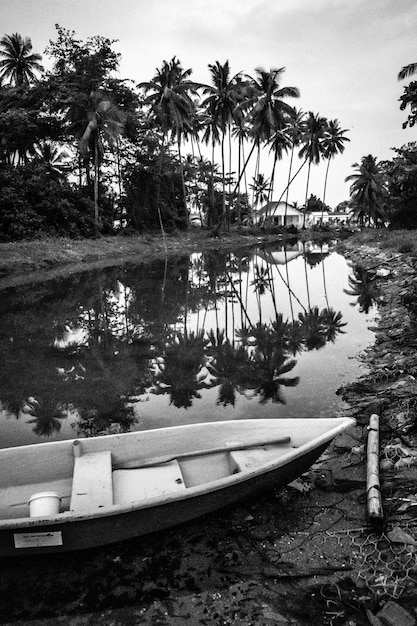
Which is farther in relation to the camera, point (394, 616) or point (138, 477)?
point (138, 477)

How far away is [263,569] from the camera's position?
367 cm

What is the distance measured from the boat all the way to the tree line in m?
25.9

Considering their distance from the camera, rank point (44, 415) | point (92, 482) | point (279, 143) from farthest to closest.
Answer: point (279, 143) < point (44, 415) < point (92, 482)

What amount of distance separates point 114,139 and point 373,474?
3418 cm

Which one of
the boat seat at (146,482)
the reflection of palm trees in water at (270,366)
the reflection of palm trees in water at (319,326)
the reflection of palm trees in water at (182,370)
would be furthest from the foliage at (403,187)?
the boat seat at (146,482)

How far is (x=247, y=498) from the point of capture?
4.33 m

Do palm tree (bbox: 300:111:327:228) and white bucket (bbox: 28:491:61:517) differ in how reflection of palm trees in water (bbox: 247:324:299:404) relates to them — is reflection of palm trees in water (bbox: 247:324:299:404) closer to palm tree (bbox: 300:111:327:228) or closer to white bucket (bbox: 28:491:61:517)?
white bucket (bbox: 28:491:61:517)

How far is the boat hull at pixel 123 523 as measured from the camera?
351cm

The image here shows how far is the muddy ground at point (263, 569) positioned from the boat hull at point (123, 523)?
256mm

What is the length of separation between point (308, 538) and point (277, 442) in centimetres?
100

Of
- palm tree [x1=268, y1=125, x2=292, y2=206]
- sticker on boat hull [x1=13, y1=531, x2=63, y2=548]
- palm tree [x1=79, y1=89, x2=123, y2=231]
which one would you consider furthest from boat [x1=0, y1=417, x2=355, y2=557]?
palm tree [x1=268, y1=125, x2=292, y2=206]

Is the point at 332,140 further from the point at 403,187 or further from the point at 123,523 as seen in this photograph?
the point at 123,523

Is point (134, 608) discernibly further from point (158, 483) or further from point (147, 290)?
point (147, 290)

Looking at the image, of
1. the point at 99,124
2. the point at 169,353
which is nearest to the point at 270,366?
the point at 169,353
